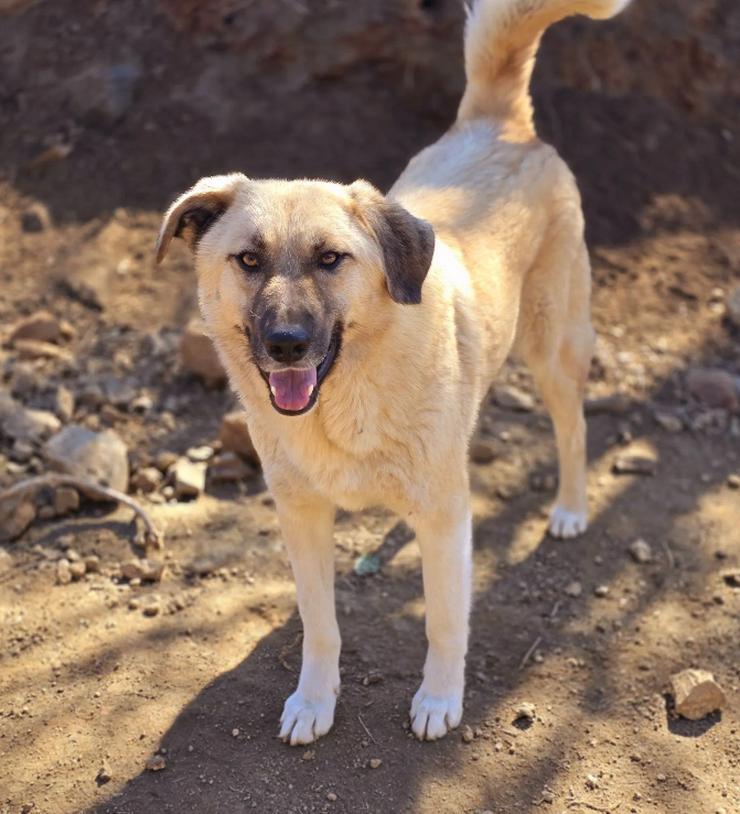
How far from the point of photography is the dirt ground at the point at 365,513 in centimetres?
330

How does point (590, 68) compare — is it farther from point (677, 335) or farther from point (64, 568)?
point (64, 568)

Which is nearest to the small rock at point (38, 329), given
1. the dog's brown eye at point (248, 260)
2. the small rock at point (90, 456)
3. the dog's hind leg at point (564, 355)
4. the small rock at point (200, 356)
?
the small rock at point (200, 356)

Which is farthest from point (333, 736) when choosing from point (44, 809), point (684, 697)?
point (684, 697)

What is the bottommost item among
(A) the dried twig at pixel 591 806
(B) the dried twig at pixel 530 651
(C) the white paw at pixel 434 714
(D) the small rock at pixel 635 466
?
(D) the small rock at pixel 635 466

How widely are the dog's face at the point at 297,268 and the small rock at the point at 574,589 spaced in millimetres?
1711

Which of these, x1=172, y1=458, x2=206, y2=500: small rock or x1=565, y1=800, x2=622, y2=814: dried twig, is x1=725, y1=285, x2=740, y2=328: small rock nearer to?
x1=172, y1=458, x2=206, y2=500: small rock

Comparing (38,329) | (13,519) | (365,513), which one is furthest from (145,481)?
(38,329)

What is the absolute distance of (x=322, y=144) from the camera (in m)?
6.19

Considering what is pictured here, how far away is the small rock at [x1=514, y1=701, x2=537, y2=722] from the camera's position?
3479 mm

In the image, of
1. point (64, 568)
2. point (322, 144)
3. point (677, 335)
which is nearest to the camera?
point (64, 568)

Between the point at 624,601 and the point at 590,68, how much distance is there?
3.87 m

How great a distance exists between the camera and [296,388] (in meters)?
2.83

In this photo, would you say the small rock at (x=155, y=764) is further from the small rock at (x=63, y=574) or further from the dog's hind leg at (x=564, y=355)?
the dog's hind leg at (x=564, y=355)

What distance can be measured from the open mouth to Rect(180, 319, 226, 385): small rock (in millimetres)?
2154
